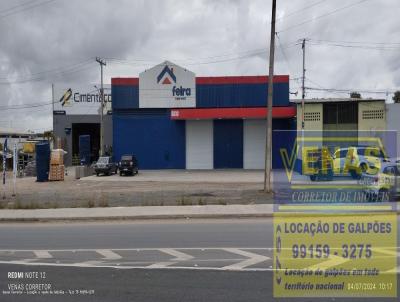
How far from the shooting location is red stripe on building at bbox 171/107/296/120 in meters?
44.5

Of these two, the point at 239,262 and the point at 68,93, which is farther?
the point at 68,93

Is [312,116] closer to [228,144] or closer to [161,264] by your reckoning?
[228,144]

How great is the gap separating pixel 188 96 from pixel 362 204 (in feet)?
101

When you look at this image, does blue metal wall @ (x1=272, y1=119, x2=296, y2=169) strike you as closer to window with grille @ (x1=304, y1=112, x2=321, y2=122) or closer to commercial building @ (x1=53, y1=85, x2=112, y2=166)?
window with grille @ (x1=304, y1=112, x2=321, y2=122)

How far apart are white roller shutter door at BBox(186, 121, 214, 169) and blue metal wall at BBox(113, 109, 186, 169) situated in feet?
1.89

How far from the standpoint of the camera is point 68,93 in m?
63.0

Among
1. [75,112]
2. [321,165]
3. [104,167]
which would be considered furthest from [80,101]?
[321,165]

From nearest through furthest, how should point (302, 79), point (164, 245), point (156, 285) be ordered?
point (156, 285), point (164, 245), point (302, 79)

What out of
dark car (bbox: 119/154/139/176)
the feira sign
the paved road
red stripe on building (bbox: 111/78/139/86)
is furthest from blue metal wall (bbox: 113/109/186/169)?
the paved road

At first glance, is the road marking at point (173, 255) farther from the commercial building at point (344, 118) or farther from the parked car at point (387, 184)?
the commercial building at point (344, 118)

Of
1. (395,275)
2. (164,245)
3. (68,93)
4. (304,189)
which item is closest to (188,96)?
(68,93)

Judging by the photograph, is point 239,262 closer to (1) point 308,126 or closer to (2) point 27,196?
(2) point 27,196

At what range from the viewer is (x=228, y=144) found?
48.0 metres

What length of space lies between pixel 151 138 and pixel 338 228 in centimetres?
3593
